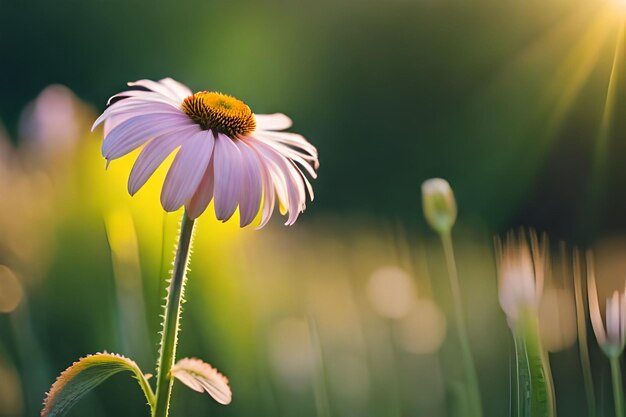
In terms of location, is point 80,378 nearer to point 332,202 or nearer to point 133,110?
point 133,110

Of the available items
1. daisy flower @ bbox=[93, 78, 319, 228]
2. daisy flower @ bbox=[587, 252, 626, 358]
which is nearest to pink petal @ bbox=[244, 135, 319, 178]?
daisy flower @ bbox=[93, 78, 319, 228]

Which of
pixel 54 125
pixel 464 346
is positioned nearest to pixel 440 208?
pixel 464 346

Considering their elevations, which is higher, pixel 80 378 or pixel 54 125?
pixel 54 125

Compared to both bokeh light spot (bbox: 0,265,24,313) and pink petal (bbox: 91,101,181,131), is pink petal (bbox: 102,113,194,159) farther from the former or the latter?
bokeh light spot (bbox: 0,265,24,313)

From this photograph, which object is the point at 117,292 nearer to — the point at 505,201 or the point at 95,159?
the point at 95,159

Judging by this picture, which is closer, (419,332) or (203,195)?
(203,195)

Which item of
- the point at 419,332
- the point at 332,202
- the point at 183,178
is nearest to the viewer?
the point at 183,178
